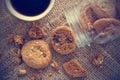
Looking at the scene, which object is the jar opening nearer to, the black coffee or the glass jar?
the glass jar

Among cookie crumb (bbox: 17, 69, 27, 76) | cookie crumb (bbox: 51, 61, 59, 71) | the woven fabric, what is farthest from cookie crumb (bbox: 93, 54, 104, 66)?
cookie crumb (bbox: 17, 69, 27, 76)

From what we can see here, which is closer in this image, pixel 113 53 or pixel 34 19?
Result: pixel 34 19

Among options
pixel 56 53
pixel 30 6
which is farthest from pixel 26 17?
Result: pixel 56 53

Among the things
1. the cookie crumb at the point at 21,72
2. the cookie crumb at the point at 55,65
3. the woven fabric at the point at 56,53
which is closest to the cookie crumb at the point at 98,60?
the woven fabric at the point at 56,53

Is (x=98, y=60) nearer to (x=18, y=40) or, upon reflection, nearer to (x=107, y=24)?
(x=107, y=24)

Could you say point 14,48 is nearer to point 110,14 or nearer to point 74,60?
point 74,60

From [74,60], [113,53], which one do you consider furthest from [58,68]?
[113,53]
